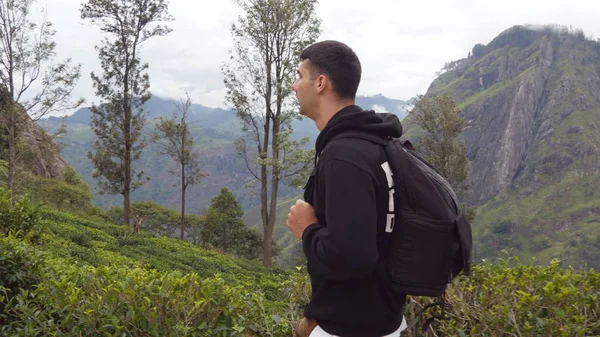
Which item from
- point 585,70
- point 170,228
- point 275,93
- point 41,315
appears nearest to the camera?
point 41,315

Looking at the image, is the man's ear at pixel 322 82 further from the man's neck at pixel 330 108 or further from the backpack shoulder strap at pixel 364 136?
the backpack shoulder strap at pixel 364 136

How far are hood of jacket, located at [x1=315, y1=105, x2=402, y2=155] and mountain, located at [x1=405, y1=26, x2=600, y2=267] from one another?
10633 cm

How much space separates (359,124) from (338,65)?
27 centimetres

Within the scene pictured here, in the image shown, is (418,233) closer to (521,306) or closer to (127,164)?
(521,306)

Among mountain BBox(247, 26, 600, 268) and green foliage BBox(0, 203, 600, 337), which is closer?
green foliage BBox(0, 203, 600, 337)

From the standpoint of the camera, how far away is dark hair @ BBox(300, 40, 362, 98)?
6.13 feet

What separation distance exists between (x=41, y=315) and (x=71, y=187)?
34.0 meters

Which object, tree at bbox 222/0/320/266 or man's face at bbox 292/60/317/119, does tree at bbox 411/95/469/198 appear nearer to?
tree at bbox 222/0/320/266

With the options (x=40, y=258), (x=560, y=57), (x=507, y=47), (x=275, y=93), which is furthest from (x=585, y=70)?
(x=40, y=258)

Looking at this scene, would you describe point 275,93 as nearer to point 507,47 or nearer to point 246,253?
point 246,253

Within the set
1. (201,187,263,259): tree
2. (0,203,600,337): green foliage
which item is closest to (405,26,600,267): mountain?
(201,187,263,259): tree

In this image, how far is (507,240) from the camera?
114 metres

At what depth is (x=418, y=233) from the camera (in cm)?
169

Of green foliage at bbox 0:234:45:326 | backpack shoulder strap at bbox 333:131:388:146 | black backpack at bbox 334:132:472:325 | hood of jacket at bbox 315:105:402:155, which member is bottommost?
green foliage at bbox 0:234:45:326
